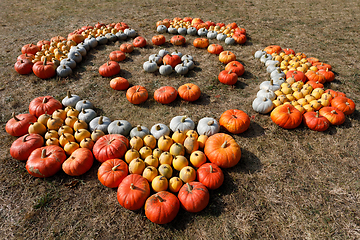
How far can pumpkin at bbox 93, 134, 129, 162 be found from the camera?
17.2ft

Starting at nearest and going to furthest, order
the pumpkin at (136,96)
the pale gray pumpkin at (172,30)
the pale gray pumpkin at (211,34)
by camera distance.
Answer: the pumpkin at (136,96), the pale gray pumpkin at (211,34), the pale gray pumpkin at (172,30)

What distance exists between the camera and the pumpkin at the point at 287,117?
622cm

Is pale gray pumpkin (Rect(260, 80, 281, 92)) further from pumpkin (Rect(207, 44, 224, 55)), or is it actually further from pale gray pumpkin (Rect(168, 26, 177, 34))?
pale gray pumpkin (Rect(168, 26, 177, 34))

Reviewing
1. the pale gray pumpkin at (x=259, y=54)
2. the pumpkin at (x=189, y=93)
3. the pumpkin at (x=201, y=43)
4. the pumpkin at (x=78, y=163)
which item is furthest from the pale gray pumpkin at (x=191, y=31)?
the pumpkin at (x=78, y=163)

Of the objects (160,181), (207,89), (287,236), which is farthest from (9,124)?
(287,236)

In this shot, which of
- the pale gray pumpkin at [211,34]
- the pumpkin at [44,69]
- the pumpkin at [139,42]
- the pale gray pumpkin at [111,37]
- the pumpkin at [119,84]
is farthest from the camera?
the pale gray pumpkin at [211,34]

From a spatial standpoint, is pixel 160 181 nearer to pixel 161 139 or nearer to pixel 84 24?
pixel 161 139

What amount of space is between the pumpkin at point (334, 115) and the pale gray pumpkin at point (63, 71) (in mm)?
9871

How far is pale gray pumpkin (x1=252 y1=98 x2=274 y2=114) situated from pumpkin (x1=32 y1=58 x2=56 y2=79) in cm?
835

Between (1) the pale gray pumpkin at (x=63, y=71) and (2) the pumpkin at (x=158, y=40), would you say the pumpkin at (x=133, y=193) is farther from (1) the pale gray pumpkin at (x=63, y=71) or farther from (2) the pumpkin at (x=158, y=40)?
(2) the pumpkin at (x=158, y=40)

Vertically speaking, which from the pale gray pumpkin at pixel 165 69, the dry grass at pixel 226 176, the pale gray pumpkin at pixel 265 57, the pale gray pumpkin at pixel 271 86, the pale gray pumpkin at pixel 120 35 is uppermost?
the pale gray pumpkin at pixel 120 35

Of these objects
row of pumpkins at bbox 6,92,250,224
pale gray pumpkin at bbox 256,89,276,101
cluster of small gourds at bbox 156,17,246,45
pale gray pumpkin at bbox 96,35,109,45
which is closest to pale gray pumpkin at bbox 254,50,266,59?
cluster of small gourds at bbox 156,17,246,45

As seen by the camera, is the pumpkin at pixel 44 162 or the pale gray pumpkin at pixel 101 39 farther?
the pale gray pumpkin at pixel 101 39

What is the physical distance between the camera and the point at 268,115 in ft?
22.8
